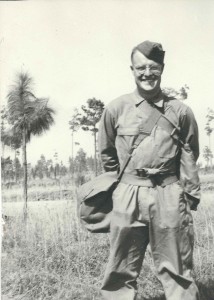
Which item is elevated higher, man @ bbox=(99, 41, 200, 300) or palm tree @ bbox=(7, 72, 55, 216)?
palm tree @ bbox=(7, 72, 55, 216)

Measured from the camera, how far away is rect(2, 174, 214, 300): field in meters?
4.20

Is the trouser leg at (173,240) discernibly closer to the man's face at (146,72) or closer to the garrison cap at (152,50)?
the man's face at (146,72)

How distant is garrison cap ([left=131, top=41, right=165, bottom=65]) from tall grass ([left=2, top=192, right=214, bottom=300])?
2.23 meters

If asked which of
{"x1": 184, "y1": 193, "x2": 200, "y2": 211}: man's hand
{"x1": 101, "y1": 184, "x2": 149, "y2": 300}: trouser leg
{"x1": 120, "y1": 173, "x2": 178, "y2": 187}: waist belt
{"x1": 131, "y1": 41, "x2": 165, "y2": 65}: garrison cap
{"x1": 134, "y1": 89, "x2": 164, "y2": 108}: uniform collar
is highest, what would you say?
{"x1": 131, "y1": 41, "x2": 165, "y2": 65}: garrison cap

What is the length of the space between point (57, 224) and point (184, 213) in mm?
2963

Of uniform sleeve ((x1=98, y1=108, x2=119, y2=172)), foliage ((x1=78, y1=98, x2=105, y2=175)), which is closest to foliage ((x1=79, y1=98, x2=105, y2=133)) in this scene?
foliage ((x1=78, y1=98, x2=105, y2=175))

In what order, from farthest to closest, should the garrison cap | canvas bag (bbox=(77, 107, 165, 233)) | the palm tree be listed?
the palm tree
canvas bag (bbox=(77, 107, 165, 233))
the garrison cap

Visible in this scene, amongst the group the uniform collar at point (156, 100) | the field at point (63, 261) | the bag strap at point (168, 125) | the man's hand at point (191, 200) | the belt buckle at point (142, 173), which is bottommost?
the field at point (63, 261)

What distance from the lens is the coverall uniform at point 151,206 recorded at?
3070mm

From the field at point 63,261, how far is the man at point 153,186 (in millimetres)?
990

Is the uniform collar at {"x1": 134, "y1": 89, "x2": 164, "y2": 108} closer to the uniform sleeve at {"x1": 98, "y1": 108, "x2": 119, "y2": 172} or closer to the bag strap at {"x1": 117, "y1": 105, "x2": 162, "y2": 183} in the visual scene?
the bag strap at {"x1": 117, "y1": 105, "x2": 162, "y2": 183}

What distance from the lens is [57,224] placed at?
5.75 metres

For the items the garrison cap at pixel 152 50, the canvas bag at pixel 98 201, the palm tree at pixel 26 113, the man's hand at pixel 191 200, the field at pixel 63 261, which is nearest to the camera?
the garrison cap at pixel 152 50

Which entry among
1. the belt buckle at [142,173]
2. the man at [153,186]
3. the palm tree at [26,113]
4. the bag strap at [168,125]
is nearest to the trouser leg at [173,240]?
the man at [153,186]
